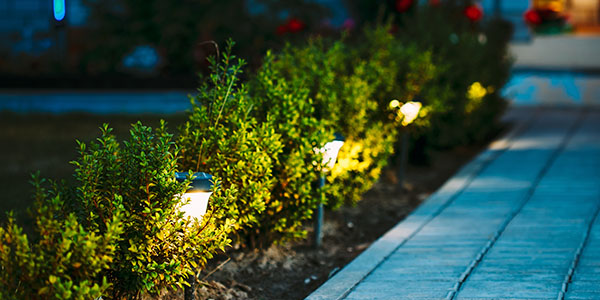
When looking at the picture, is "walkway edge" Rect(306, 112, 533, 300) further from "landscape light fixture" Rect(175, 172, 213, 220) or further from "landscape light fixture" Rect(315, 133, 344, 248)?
"landscape light fixture" Rect(175, 172, 213, 220)

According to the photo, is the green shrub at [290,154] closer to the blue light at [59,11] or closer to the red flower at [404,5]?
the red flower at [404,5]

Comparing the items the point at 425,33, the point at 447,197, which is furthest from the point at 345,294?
the point at 425,33

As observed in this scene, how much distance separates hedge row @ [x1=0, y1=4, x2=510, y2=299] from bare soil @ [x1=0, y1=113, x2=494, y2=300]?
0.23 meters

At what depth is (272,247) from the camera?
703 cm

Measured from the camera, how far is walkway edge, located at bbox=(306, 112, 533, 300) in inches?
224

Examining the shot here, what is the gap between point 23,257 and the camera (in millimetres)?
4164

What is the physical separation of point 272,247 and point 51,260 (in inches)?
118

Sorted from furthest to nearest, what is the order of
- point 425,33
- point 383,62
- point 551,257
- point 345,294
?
point 425,33, point 383,62, point 551,257, point 345,294

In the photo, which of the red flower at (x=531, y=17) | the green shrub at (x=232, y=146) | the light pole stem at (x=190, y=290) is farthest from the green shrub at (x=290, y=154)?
the red flower at (x=531, y=17)

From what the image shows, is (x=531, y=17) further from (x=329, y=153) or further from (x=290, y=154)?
(x=290, y=154)

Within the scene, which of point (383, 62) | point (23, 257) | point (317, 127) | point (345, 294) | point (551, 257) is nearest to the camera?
point (23, 257)

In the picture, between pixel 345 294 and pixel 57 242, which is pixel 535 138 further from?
pixel 57 242

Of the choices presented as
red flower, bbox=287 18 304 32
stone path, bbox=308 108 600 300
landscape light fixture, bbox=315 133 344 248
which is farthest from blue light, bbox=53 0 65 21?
landscape light fixture, bbox=315 133 344 248

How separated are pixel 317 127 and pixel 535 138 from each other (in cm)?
681
